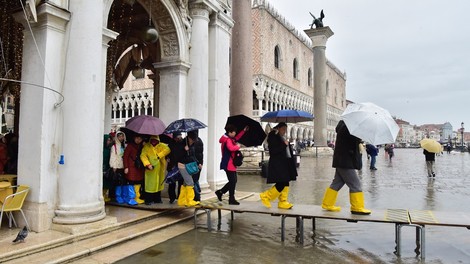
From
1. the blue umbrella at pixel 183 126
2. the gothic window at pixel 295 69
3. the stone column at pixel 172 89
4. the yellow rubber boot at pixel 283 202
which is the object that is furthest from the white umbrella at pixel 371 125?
the gothic window at pixel 295 69

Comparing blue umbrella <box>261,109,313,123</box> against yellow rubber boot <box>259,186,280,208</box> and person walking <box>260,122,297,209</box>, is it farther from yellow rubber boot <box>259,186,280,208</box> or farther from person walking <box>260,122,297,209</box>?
yellow rubber boot <box>259,186,280,208</box>

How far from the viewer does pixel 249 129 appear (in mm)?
6840

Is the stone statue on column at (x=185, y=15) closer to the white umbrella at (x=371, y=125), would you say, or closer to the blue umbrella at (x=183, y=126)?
the blue umbrella at (x=183, y=126)

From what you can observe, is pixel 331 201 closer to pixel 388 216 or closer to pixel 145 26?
pixel 388 216

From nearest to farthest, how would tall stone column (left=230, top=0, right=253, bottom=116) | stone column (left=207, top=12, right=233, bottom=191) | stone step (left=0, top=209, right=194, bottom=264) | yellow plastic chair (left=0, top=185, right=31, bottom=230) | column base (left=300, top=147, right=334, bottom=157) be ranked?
stone step (left=0, top=209, right=194, bottom=264) → yellow plastic chair (left=0, top=185, right=31, bottom=230) → stone column (left=207, top=12, right=233, bottom=191) → tall stone column (left=230, top=0, right=253, bottom=116) → column base (left=300, top=147, right=334, bottom=157)

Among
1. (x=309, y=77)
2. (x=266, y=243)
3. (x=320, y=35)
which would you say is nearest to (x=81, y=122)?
(x=266, y=243)

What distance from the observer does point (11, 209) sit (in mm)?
5043

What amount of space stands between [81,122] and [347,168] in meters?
4.19

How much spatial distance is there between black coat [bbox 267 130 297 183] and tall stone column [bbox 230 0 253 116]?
296 inches

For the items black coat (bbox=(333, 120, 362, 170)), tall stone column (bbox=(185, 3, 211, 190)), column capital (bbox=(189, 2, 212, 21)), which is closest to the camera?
black coat (bbox=(333, 120, 362, 170))

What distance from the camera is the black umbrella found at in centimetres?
677

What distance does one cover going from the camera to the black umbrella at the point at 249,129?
677 centimetres

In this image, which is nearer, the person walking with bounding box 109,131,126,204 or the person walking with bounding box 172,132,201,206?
the person walking with bounding box 172,132,201,206

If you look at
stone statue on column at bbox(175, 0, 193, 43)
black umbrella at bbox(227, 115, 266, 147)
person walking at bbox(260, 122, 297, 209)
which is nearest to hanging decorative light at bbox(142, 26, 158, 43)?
stone statue on column at bbox(175, 0, 193, 43)
